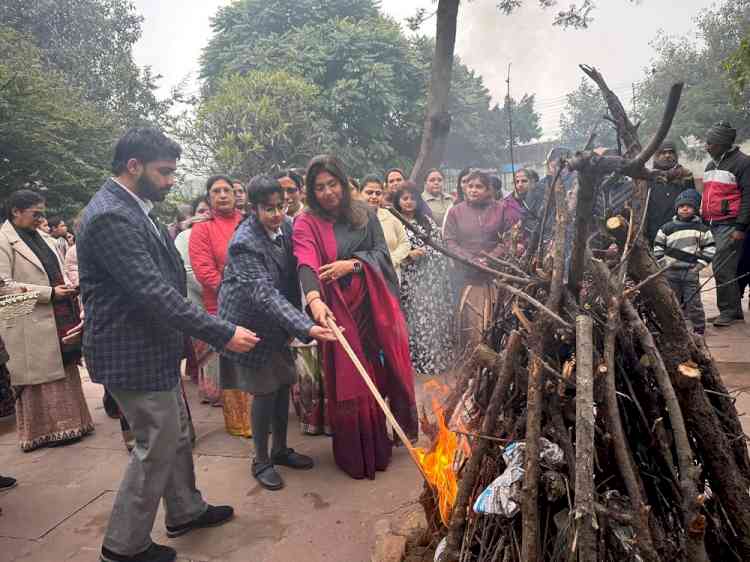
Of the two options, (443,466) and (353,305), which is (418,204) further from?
(443,466)

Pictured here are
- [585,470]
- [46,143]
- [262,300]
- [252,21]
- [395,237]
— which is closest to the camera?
[585,470]

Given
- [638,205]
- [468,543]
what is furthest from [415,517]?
[638,205]

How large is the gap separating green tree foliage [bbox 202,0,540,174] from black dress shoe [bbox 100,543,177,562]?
17707 millimetres

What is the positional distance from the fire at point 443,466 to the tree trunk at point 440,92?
20.5 ft

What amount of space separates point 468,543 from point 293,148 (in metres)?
15.2

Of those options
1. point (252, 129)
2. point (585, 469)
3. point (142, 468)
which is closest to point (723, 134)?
point (585, 469)

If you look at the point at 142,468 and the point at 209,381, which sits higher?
the point at 142,468

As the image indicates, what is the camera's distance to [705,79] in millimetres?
22844

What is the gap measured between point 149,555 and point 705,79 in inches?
1062

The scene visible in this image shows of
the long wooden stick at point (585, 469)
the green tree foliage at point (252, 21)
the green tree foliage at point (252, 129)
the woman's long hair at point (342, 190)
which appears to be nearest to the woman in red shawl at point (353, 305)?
the woman's long hair at point (342, 190)

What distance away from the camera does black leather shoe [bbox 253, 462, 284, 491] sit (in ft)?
10.5

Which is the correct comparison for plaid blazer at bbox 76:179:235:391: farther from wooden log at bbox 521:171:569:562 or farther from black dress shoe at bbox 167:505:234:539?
wooden log at bbox 521:171:569:562

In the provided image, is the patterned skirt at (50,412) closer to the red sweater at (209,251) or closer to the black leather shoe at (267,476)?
the red sweater at (209,251)

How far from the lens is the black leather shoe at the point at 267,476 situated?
3.19 metres
